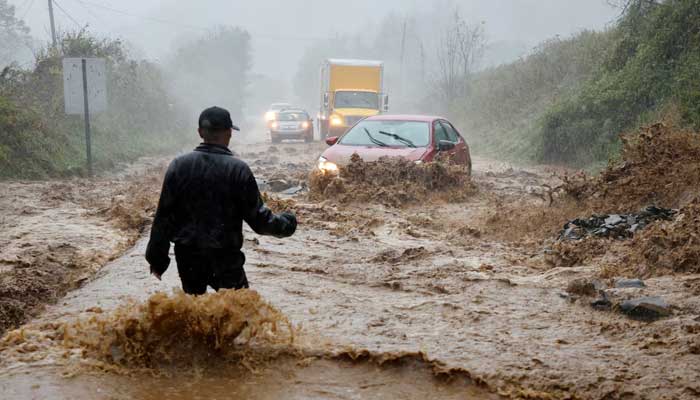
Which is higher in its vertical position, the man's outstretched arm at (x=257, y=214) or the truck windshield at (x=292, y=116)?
the truck windshield at (x=292, y=116)

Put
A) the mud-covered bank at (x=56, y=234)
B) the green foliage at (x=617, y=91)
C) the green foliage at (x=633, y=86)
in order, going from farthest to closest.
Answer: the green foliage at (x=617, y=91)
the green foliage at (x=633, y=86)
the mud-covered bank at (x=56, y=234)

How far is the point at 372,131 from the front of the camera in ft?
41.8

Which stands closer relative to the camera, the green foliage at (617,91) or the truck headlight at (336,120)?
the green foliage at (617,91)

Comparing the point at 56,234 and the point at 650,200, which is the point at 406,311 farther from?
the point at 56,234

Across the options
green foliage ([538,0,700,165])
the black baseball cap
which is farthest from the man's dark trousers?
green foliage ([538,0,700,165])

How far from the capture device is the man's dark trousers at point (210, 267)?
4.09 meters

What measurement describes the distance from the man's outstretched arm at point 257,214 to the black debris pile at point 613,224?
16.6 ft

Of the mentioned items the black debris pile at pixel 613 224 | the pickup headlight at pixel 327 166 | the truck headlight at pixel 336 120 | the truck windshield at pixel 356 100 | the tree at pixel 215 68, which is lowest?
the black debris pile at pixel 613 224

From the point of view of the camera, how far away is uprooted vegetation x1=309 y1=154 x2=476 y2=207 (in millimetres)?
11367

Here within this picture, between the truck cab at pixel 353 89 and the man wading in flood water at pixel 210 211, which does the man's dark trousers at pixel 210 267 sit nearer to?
the man wading in flood water at pixel 210 211

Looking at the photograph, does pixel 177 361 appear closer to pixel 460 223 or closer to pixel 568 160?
pixel 460 223

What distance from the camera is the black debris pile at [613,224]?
322 inches

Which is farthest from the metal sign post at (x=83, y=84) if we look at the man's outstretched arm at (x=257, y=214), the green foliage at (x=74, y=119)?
the man's outstretched arm at (x=257, y=214)

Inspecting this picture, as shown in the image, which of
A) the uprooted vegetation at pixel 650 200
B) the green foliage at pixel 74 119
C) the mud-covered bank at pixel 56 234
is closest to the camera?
the mud-covered bank at pixel 56 234
